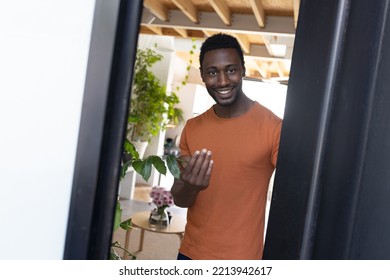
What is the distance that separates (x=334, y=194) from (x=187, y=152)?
926mm

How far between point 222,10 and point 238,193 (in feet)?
5.38

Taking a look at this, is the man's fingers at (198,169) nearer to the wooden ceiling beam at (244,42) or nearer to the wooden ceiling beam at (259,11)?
the wooden ceiling beam at (259,11)

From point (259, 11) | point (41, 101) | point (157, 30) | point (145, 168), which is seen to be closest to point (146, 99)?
point (157, 30)

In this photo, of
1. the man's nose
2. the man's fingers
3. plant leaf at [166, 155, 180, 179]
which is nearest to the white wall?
plant leaf at [166, 155, 180, 179]

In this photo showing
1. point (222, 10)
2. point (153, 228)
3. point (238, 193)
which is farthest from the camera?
point (153, 228)

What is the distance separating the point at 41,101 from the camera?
0.38 m

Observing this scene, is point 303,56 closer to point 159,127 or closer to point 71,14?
point 71,14

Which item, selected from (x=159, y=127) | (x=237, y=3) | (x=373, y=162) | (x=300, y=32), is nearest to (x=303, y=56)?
(x=300, y=32)

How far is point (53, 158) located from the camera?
38 centimetres

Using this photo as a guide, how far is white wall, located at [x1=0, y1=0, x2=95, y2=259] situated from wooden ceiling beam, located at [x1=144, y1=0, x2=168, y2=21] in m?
Result: 2.15

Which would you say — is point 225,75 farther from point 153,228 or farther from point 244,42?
point 244,42

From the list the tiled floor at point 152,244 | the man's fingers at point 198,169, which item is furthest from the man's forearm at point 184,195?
the tiled floor at point 152,244

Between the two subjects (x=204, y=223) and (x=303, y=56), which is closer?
(x=303, y=56)

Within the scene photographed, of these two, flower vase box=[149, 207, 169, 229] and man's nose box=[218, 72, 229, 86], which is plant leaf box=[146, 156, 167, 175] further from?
flower vase box=[149, 207, 169, 229]
